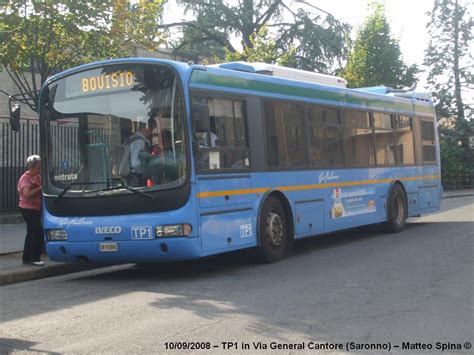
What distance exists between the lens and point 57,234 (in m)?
8.80

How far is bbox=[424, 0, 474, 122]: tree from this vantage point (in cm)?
3691

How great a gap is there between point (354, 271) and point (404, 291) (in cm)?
152

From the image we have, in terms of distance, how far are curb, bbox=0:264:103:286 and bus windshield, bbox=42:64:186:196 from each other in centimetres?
139

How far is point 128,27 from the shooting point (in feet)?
43.1

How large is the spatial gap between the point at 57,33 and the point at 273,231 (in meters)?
5.67

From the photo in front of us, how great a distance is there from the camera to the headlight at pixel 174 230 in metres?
7.99

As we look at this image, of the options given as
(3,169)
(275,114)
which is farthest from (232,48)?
(275,114)

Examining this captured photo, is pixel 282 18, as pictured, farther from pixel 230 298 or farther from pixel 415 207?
pixel 230 298

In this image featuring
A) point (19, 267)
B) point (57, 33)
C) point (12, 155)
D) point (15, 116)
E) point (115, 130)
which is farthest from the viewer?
point (12, 155)

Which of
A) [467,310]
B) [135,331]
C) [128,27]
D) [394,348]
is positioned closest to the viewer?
[394,348]

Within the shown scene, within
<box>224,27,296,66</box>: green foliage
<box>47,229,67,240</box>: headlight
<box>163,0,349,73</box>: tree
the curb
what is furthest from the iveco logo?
<box>163,0,349,73</box>: tree

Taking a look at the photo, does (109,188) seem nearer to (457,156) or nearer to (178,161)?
(178,161)

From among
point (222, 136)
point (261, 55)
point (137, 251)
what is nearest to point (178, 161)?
point (222, 136)

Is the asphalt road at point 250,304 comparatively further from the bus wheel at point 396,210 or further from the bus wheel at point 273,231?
the bus wheel at point 396,210
